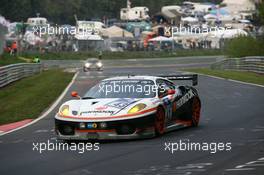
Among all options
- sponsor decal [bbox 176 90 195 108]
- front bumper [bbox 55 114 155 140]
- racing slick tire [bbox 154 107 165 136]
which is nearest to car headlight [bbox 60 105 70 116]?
front bumper [bbox 55 114 155 140]

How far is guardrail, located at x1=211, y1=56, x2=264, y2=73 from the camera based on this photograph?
41.1 m

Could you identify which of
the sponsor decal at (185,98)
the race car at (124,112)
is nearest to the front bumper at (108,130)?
the race car at (124,112)

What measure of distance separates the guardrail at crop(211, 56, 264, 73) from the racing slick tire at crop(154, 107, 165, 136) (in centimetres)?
2755

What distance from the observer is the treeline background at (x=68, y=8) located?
99.1m

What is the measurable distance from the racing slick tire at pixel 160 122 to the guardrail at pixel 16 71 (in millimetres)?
18346

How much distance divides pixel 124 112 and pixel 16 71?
2554 centimetres

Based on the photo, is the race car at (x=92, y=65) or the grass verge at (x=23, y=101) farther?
the race car at (x=92, y=65)

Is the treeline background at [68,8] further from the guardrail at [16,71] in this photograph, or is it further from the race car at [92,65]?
the guardrail at [16,71]

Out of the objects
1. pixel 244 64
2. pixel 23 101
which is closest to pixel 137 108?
pixel 23 101

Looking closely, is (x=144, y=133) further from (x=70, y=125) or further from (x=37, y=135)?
(x=37, y=135)

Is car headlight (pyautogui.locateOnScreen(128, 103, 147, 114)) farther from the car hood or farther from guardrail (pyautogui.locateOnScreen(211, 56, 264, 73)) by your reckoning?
guardrail (pyautogui.locateOnScreen(211, 56, 264, 73))

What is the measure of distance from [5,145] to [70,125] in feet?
3.86

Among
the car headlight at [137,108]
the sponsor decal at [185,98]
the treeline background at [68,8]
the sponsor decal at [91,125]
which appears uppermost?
the treeline background at [68,8]

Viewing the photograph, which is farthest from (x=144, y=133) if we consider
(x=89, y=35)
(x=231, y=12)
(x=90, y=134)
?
(x=231, y=12)
